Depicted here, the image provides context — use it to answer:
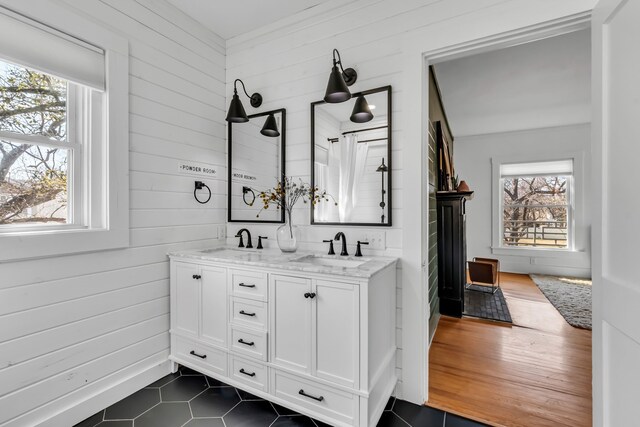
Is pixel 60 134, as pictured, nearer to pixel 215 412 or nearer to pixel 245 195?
pixel 245 195

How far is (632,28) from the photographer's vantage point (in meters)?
1.15

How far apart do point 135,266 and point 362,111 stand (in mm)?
1933

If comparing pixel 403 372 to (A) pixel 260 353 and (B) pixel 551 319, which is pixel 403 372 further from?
(B) pixel 551 319

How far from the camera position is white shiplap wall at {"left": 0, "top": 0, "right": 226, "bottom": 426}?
65.4 inches

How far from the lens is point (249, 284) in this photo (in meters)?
1.96

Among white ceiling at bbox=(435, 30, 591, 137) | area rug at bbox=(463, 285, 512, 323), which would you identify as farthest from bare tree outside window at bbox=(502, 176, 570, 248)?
area rug at bbox=(463, 285, 512, 323)

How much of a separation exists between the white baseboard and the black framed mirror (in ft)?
4.26

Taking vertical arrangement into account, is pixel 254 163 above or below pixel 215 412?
above

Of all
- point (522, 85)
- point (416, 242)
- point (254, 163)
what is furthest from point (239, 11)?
point (522, 85)

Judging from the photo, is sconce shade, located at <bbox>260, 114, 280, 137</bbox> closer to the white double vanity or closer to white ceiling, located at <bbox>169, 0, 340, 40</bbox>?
white ceiling, located at <bbox>169, 0, 340, 40</bbox>

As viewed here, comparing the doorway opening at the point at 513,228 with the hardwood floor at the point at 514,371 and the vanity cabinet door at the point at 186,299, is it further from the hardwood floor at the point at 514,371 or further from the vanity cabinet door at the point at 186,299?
the vanity cabinet door at the point at 186,299

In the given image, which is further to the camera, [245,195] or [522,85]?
[522,85]

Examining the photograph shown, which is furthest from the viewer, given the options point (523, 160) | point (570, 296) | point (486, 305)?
point (523, 160)

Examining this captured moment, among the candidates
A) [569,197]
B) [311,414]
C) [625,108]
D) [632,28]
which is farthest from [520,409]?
[569,197]
